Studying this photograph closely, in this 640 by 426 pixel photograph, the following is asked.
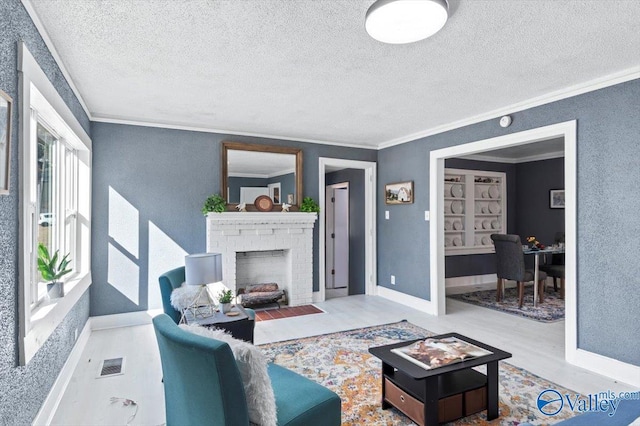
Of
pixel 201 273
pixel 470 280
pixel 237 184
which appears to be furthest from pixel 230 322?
pixel 470 280

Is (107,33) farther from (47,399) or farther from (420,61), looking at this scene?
(47,399)

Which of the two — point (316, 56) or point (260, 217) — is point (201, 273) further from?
point (260, 217)

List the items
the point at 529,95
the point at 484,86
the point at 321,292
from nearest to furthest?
the point at 484,86 → the point at 529,95 → the point at 321,292

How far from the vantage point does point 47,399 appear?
7.88 feet

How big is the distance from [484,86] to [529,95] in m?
0.57

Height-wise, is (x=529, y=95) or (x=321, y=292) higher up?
(x=529, y=95)

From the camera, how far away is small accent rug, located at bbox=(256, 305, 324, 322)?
4812 mm

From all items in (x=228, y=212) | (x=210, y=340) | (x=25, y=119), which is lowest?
(x=210, y=340)

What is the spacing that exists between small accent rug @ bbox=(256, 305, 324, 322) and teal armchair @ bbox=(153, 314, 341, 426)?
Answer: 281 centimetres

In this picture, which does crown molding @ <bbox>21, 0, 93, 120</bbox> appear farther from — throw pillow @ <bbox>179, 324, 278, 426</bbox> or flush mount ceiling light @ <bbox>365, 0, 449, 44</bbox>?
throw pillow @ <bbox>179, 324, 278, 426</bbox>

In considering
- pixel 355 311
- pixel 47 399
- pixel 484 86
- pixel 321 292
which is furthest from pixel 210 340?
pixel 321 292

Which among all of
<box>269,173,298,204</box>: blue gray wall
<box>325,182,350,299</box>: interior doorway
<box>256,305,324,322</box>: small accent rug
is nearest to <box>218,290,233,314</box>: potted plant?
<box>256,305,324,322</box>: small accent rug

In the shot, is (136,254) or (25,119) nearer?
(25,119)

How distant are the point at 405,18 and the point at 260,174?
3448 millimetres
